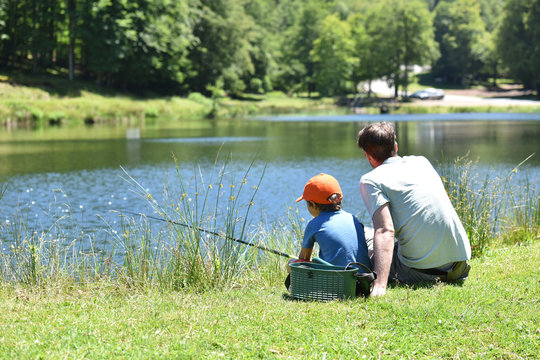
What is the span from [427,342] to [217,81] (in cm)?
5721

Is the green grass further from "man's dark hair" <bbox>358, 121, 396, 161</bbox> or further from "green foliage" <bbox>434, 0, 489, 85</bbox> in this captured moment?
"green foliage" <bbox>434, 0, 489, 85</bbox>

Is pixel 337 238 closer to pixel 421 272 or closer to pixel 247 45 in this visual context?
pixel 421 272

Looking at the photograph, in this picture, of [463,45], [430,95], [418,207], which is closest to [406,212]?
[418,207]

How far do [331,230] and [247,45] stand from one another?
61.4 meters

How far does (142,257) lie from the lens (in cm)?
642

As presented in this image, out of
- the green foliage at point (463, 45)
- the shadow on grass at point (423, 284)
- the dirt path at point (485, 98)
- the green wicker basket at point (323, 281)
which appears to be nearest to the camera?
the green wicker basket at point (323, 281)

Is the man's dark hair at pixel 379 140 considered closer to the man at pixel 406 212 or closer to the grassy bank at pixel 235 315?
the man at pixel 406 212

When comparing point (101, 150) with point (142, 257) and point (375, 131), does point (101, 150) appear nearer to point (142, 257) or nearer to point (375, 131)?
point (142, 257)

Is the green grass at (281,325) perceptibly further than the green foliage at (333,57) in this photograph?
No

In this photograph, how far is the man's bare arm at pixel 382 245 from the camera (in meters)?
4.74

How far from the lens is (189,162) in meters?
21.3

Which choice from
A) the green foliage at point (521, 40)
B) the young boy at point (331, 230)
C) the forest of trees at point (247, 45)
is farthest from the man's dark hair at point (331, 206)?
the green foliage at point (521, 40)

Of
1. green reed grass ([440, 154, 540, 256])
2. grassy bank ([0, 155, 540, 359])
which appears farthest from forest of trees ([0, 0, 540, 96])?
grassy bank ([0, 155, 540, 359])

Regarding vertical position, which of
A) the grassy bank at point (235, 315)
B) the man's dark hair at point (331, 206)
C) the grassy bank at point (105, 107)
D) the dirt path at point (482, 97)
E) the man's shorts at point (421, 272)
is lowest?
the grassy bank at point (235, 315)
